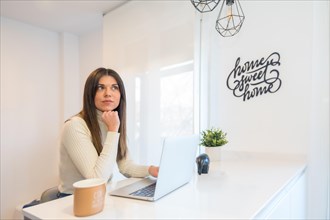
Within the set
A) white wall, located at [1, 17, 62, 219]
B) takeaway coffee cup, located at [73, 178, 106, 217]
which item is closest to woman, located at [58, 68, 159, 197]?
takeaway coffee cup, located at [73, 178, 106, 217]

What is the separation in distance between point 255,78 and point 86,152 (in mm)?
1379

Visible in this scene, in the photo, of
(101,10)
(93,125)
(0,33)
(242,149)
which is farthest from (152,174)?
(0,33)

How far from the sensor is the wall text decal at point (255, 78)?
1781 millimetres

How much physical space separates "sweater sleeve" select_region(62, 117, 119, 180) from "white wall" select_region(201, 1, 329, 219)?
1.17 m

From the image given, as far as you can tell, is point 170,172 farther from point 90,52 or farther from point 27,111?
point 90,52

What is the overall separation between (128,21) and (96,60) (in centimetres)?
→ 105

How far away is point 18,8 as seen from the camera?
8.95ft

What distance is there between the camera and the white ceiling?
2611 millimetres

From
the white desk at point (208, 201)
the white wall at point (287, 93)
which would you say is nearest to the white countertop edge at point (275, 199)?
the white desk at point (208, 201)

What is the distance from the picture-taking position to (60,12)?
2.85 metres

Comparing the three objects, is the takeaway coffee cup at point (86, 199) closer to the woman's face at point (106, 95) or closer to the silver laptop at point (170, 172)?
the silver laptop at point (170, 172)

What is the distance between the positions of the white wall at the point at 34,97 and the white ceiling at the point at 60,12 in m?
0.17

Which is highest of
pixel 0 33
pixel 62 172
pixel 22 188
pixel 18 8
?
pixel 18 8

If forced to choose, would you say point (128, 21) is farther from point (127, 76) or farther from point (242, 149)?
point (242, 149)
